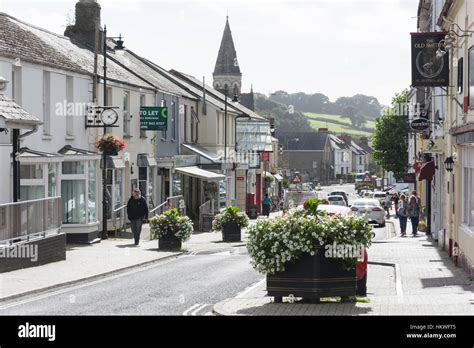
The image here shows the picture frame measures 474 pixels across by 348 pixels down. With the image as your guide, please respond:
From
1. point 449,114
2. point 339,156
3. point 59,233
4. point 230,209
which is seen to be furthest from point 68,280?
point 339,156

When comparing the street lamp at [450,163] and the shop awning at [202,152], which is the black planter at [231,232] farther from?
the shop awning at [202,152]

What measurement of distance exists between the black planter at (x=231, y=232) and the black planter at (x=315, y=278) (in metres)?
19.7

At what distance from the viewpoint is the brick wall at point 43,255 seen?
71.9ft

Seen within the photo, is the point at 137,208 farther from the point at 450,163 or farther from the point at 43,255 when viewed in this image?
the point at 450,163

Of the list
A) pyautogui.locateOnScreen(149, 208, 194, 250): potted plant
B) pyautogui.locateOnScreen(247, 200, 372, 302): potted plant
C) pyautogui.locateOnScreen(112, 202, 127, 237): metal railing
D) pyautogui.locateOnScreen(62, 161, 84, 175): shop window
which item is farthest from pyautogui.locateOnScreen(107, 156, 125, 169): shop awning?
pyautogui.locateOnScreen(247, 200, 372, 302): potted plant

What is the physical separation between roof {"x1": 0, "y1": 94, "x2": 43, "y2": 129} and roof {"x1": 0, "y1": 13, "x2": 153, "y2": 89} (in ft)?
12.9

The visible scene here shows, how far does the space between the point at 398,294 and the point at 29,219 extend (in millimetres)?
9606

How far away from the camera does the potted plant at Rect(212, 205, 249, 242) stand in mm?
35875

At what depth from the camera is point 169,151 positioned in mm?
47469

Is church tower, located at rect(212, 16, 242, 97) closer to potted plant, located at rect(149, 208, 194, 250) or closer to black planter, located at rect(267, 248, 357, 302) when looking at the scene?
potted plant, located at rect(149, 208, 194, 250)

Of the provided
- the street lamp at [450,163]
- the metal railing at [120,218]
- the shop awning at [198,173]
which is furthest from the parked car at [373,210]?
the street lamp at [450,163]

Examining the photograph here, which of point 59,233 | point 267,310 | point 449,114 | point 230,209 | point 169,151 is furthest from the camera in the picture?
point 169,151

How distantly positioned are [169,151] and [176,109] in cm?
245
